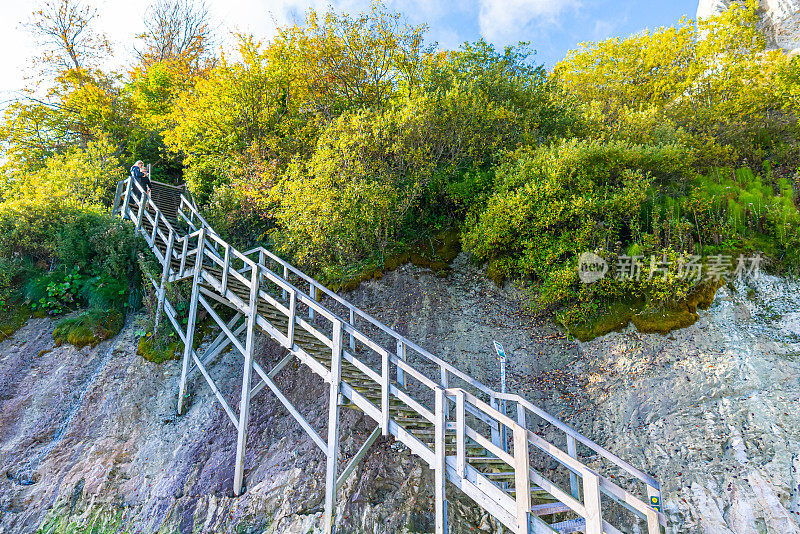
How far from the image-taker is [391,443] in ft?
24.7

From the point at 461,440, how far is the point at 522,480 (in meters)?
0.83

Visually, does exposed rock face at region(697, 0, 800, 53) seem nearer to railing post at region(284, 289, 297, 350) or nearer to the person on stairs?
railing post at region(284, 289, 297, 350)

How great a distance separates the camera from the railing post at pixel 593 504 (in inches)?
165

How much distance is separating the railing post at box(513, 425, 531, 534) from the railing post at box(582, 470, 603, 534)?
604 millimetres

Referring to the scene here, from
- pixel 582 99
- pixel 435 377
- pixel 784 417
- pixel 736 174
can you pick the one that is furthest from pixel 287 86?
pixel 784 417

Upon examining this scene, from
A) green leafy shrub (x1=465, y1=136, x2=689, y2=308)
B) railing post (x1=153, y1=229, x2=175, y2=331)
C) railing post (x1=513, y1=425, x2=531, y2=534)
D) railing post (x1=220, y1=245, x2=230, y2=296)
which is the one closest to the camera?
railing post (x1=513, y1=425, x2=531, y2=534)

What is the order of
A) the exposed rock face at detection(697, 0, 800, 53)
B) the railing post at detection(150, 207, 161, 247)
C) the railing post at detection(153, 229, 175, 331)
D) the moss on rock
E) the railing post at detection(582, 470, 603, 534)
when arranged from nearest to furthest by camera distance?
the railing post at detection(582, 470, 603, 534), the moss on rock, the railing post at detection(153, 229, 175, 331), the railing post at detection(150, 207, 161, 247), the exposed rock face at detection(697, 0, 800, 53)

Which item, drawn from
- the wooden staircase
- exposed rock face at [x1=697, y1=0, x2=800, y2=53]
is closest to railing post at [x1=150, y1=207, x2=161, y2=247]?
the wooden staircase

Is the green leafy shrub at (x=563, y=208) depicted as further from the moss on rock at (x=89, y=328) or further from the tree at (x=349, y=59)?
the moss on rock at (x=89, y=328)

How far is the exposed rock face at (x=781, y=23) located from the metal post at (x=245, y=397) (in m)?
22.8

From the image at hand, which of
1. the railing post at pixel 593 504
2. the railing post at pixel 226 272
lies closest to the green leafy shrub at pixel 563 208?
the railing post at pixel 593 504

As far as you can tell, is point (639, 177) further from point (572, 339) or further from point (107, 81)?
point (107, 81)

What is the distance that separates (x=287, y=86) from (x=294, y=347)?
1108 centimetres

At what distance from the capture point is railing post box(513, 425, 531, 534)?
457 centimetres
